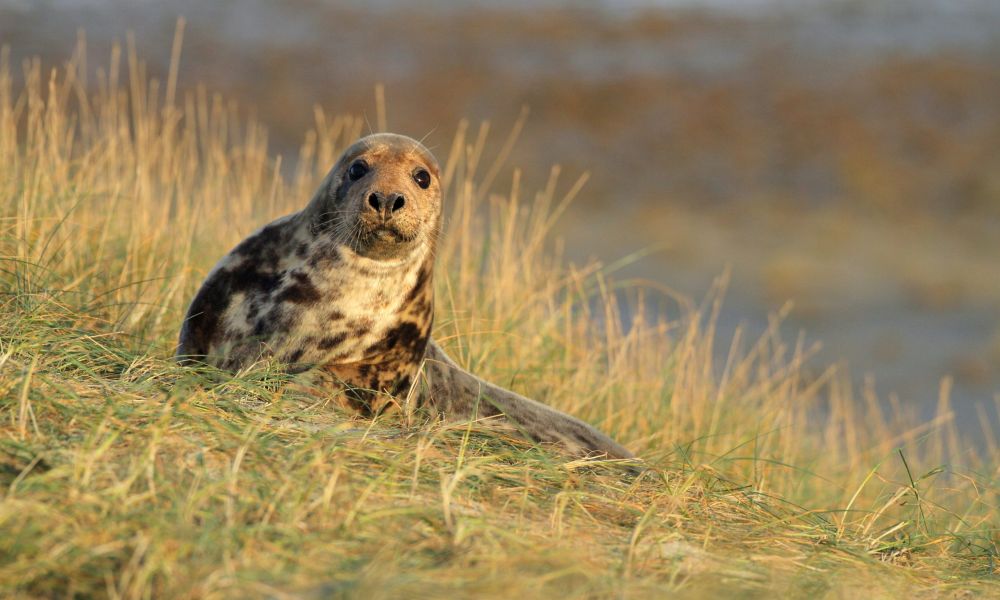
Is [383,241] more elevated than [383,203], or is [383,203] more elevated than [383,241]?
[383,203]

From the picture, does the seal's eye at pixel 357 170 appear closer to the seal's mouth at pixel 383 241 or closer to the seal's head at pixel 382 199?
the seal's head at pixel 382 199

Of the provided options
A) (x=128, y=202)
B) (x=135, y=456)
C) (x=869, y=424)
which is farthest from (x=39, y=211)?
(x=869, y=424)

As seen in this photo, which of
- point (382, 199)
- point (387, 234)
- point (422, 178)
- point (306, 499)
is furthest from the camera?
point (422, 178)

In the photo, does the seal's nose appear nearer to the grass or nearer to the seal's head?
the seal's head

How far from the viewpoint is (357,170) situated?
4.29m

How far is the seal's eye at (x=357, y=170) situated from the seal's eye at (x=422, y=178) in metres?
0.20

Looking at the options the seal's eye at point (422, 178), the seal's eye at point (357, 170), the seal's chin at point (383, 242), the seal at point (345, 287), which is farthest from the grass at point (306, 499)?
the seal's eye at point (422, 178)

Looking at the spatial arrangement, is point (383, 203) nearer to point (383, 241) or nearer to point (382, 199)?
point (382, 199)

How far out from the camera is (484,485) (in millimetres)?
3352

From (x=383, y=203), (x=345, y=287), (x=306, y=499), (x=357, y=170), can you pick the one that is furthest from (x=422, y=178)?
(x=306, y=499)

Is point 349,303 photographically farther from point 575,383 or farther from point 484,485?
point 575,383

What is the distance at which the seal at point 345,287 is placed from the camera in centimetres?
420

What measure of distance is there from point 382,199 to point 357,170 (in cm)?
29

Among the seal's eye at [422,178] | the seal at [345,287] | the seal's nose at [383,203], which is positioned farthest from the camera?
the seal's eye at [422,178]
